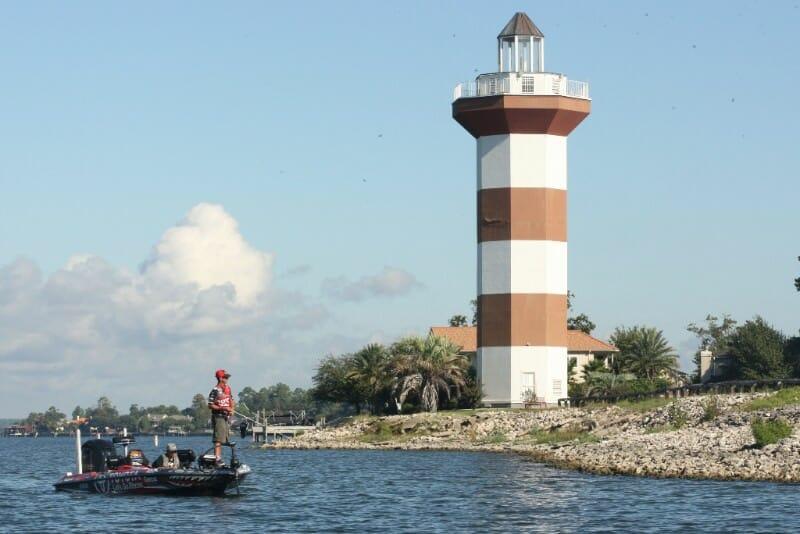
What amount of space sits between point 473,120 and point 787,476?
41.7m

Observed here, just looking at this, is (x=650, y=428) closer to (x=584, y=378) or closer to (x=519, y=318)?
(x=519, y=318)

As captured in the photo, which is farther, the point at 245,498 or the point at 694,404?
the point at 694,404

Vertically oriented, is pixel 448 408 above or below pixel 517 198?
below

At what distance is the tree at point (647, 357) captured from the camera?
11420 cm

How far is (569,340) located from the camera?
403 feet

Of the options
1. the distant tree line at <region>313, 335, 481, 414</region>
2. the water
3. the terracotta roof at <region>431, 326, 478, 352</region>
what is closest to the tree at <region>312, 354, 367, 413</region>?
the distant tree line at <region>313, 335, 481, 414</region>

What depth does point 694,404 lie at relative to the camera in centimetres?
7719

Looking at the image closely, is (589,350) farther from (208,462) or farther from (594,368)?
(208,462)

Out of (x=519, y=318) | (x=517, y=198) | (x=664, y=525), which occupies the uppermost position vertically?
(x=517, y=198)

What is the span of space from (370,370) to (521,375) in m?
14.5

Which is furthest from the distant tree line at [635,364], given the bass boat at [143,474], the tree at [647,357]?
the bass boat at [143,474]

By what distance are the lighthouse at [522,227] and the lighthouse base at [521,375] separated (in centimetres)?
6

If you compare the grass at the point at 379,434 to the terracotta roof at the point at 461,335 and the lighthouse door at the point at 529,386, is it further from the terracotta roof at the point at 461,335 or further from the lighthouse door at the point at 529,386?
the terracotta roof at the point at 461,335

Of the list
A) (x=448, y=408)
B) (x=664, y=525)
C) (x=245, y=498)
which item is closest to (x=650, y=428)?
(x=448, y=408)
